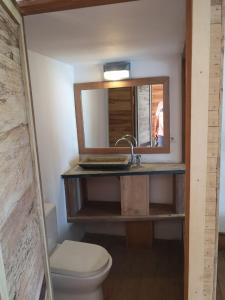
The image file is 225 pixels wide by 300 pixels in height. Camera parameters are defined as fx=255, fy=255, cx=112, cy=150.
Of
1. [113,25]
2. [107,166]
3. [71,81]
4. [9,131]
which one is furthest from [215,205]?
[71,81]

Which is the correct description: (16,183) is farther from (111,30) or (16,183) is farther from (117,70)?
(117,70)

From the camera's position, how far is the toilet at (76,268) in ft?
5.92

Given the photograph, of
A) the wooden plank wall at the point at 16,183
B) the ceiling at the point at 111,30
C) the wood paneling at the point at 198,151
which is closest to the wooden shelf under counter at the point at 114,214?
the wood paneling at the point at 198,151

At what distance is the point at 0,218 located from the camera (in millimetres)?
801

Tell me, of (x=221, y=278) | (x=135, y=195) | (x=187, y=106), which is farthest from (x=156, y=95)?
(x=221, y=278)

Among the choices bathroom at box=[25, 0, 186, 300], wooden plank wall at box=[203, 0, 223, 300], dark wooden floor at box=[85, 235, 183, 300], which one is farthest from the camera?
dark wooden floor at box=[85, 235, 183, 300]

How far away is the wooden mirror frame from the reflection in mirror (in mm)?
35

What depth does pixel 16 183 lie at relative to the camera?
0.99 meters

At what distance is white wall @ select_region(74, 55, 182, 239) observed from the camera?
9.12 ft

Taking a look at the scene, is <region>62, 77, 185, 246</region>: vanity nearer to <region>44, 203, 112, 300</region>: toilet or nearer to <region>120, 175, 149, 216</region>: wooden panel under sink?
<region>120, 175, 149, 216</region>: wooden panel under sink

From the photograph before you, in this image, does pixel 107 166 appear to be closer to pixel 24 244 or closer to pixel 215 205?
pixel 215 205

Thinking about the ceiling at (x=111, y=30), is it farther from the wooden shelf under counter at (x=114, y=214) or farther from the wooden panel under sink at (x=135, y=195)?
the wooden shelf under counter at (x=114, y=214)

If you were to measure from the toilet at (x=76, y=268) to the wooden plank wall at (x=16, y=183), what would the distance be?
2.01ft

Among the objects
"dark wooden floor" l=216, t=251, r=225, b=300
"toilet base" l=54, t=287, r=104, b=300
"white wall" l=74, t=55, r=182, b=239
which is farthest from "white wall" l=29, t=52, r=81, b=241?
"dark wooden floor" l=216, t=251, r=225, b=300
